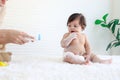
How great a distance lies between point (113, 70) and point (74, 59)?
1.07ft

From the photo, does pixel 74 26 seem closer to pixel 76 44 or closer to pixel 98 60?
pixel 76 44

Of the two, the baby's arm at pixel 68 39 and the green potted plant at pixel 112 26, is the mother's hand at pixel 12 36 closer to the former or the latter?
the baby's arm at pixel 68 39

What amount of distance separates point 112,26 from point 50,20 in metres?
0.67

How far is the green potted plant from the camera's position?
9.13 feet

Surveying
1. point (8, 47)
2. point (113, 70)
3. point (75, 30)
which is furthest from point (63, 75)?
point (8, 47)

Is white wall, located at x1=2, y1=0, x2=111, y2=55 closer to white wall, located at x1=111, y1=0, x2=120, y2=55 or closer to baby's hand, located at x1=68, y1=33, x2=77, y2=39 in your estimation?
white wall, located at x1=111, y1=0, x2=120, y2=55

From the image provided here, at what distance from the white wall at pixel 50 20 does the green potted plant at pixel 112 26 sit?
78 mm

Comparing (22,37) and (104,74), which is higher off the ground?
(22,37)

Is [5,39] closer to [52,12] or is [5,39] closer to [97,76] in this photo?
[97,76]

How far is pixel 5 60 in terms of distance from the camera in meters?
1.35

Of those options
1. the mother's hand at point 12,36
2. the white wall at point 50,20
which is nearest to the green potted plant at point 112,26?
the white wall at point 50,20

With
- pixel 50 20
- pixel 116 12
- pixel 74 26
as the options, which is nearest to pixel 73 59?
pixel 74 26

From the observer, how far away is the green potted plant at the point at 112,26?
278cm

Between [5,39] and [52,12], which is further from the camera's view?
[52,12]
